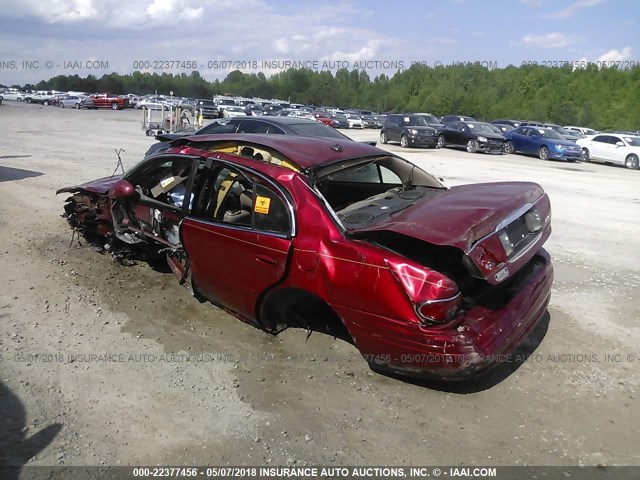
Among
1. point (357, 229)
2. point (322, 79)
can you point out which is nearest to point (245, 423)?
point (357, 229)

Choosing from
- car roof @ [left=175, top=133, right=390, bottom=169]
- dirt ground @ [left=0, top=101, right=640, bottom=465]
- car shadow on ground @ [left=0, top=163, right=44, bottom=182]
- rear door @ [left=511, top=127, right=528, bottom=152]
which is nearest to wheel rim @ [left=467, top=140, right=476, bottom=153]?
rear door @ [left=511, top=127, right=528, bottom=152]

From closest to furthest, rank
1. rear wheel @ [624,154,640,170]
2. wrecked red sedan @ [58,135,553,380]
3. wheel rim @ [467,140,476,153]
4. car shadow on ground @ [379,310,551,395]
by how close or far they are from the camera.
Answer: wrecked red sedan @ [58,135,553,380], car shadow on ground @ [379,310,551,395], rear wheel @ [624,154,640,170], wheel rim @ [467,140,476,153]

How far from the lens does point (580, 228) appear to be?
8.66 metres

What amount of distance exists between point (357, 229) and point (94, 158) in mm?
13389

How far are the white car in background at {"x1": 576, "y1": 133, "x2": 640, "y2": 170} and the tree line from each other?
116 ft

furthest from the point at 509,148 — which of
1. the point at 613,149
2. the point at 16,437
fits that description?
the point at 16,437

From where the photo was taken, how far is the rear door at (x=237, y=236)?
382cm

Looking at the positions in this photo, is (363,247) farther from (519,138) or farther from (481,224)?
(519,138)

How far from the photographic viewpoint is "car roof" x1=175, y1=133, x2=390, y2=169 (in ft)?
13.6

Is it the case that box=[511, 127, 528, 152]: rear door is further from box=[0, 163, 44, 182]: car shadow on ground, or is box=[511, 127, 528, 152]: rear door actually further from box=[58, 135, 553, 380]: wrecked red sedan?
box=[58, 135, 553, 380]: wrecked red sedan

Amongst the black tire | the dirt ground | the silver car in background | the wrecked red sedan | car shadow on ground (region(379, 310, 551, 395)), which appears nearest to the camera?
the dirt ground

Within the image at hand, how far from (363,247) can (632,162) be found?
23983mm

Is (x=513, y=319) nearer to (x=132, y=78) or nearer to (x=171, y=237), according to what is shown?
(x=171, y=237)

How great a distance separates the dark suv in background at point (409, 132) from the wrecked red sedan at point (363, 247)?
20.6m
